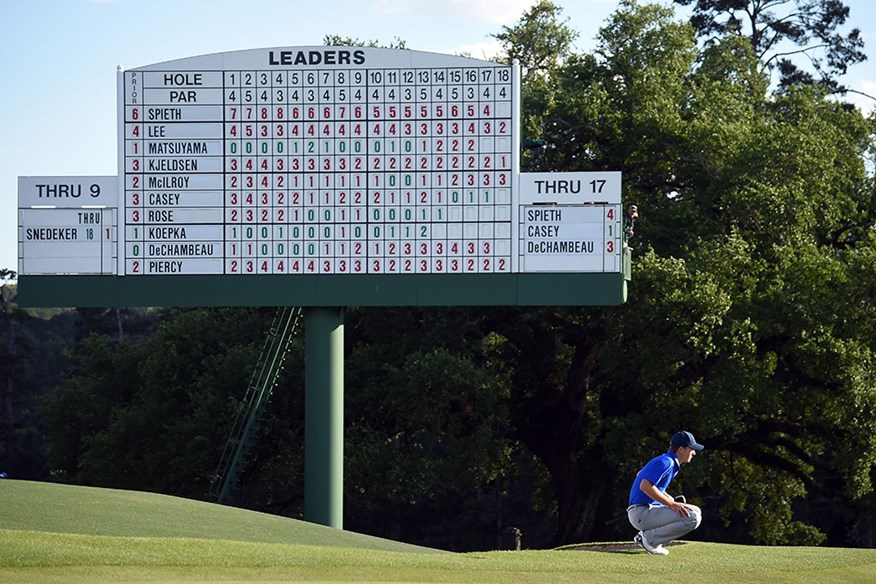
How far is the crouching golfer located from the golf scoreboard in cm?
748

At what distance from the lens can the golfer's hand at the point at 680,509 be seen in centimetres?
1435

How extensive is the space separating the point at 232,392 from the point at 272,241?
44.4 ft

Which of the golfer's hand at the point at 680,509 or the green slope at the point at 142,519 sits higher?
the golfer's hand at the point at 680,509

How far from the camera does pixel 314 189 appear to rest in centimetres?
2197

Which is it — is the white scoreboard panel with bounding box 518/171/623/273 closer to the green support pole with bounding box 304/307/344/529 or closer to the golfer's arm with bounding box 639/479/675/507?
the green support pole with bounding box 304/307/344/529

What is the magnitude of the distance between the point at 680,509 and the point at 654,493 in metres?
0.45

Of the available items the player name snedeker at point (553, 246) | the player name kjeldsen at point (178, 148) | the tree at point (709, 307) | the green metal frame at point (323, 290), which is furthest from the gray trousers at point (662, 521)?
the tree at point (709, 307)

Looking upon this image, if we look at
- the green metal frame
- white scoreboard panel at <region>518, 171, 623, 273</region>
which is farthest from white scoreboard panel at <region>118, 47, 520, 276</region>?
white scoreboard panel at <region>518, 171, 623, 273</region>

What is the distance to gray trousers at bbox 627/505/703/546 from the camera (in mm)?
14564

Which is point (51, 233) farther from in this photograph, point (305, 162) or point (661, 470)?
point (661, 470)

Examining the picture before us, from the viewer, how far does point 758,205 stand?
3008 cm

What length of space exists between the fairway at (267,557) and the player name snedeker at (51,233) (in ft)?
16.4

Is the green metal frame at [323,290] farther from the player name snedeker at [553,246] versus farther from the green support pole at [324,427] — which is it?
the green support pole at [324,427]

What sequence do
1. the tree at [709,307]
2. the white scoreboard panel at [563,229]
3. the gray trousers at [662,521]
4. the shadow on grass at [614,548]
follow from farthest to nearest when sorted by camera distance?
1. the tree at [709,307]
2. the white scoreboard panel at [563,229]
3. the shadow on grass at [614,548]
4. the gray trousers at [662,521]
